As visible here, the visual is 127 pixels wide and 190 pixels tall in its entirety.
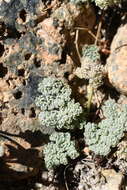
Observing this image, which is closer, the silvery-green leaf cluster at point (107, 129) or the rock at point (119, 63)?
the silvery-green leaf cluster at point (107, 129)

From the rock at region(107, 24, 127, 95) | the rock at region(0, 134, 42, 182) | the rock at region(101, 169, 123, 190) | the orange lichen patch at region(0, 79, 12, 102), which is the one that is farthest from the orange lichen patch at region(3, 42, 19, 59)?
the rock at region(101, 169, 123, 190)

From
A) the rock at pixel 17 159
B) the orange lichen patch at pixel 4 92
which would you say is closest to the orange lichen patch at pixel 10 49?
the orange lichen patch at pixel 4 92

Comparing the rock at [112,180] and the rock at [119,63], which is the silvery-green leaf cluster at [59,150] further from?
the rock at [119,63]

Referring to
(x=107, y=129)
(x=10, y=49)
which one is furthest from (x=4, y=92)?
(x=107, y=129)

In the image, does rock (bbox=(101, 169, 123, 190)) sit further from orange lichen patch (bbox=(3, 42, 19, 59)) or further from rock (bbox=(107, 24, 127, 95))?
orange lichen patch (bbox=(3, 42, 19, 59))

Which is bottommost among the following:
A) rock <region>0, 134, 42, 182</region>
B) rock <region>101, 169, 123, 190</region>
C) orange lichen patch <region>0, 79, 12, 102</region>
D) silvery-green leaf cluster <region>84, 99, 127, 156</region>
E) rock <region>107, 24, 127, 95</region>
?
rock <region>101, 169, 123, 190</region>

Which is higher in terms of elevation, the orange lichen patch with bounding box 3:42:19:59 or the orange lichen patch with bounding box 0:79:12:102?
the orange lichen patch with bounding box 3:42:19:59

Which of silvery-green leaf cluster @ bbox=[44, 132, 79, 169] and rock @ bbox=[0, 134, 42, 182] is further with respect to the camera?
rock @ bbox=[0, 134, 42, 182]
